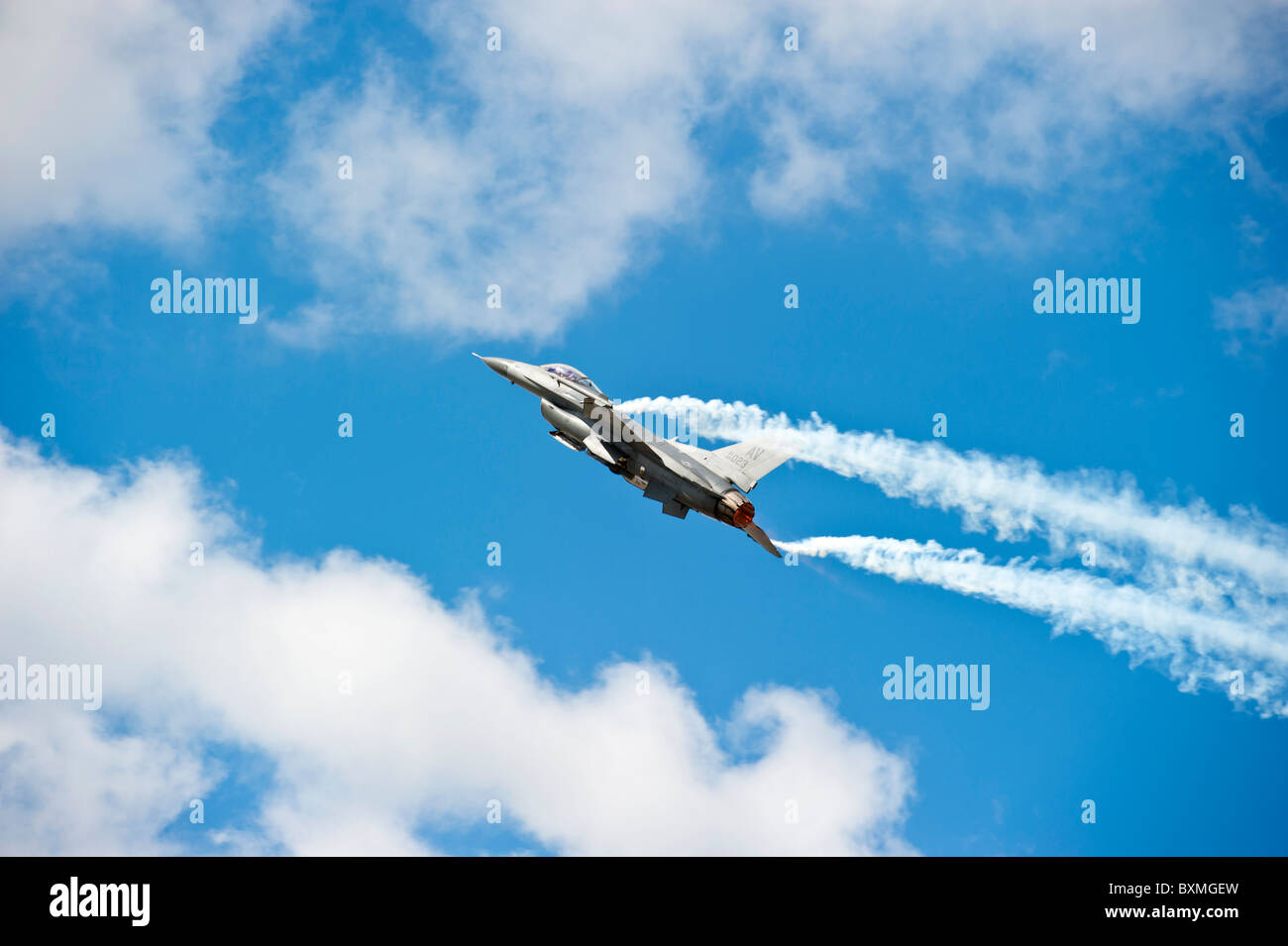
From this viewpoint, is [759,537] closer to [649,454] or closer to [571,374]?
[649,454]

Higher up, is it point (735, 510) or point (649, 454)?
point (649, 454)

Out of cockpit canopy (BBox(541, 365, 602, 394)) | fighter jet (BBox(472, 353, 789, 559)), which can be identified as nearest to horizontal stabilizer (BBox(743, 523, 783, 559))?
fighter jet (BBox(472, 353, 789, 559))

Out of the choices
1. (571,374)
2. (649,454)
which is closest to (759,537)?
(649,454)

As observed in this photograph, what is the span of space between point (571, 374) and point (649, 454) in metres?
6.27

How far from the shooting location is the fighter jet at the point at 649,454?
59906 millimetres

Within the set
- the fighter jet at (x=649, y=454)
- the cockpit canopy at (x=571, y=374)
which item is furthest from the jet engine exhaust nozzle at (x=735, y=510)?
the cockpit canopy at (x=571, y=374)

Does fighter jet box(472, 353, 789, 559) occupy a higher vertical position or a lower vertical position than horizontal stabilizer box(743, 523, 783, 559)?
higher

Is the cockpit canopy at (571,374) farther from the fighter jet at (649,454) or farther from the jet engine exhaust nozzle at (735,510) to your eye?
the jet engine exhaust nozzle at (735,510)

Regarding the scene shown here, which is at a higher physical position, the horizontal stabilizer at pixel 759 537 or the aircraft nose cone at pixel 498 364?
the aircraft nose cone at pixel 498 364

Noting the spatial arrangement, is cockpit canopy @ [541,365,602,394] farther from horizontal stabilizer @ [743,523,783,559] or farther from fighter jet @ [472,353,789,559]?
horizontal stabilizer @ [743,523,783,559]

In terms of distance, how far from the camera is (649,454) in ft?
199

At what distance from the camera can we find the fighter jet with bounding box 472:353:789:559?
59.9m

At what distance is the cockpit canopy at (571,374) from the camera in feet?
208
